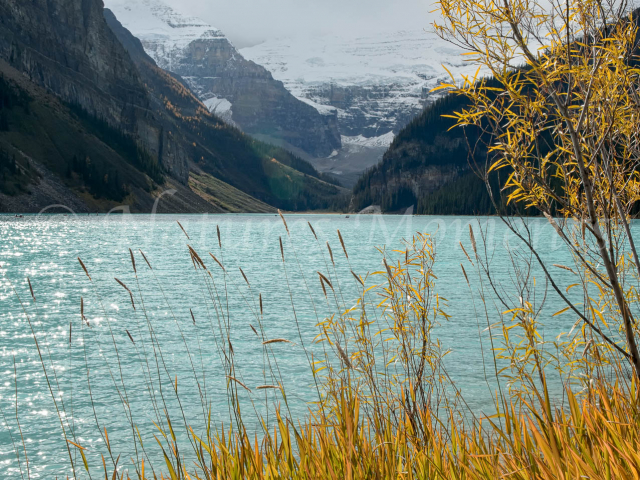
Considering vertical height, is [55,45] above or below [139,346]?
above

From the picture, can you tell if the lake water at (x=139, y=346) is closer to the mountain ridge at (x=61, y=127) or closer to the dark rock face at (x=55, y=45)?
the mountain ridge at (x=61, y=127)

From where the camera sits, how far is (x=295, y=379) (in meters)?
12.2

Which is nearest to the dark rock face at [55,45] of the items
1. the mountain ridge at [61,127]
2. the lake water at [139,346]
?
the mountain ridge at [61,127]

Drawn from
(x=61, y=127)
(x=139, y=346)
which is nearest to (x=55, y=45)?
(x=61, y=127)

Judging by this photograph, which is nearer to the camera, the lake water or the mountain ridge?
the lake water

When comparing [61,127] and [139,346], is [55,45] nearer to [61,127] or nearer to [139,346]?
[61,127]

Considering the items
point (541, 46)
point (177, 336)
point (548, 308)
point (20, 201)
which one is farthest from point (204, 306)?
point (20, 201)

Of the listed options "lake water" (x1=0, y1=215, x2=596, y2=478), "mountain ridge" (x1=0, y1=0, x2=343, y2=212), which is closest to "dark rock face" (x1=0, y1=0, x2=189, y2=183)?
"mountain ridge" (x1=0, y1=0, x2=343, y2=212)

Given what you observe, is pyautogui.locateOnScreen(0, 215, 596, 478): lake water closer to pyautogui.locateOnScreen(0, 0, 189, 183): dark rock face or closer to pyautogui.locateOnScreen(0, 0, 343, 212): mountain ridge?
pyautogui.locateOnScreen(0, 0, 343, 212): mountain ridge

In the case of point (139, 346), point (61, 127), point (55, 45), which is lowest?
point (139, 346)

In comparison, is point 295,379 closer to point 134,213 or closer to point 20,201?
point 20,201

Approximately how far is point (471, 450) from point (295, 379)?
8.50m

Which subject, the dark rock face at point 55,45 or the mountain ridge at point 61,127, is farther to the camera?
the dark rock face at point 55,45

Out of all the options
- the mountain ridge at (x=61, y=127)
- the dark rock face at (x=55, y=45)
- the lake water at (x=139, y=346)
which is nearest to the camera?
the lake water at (x=139, y=346)
